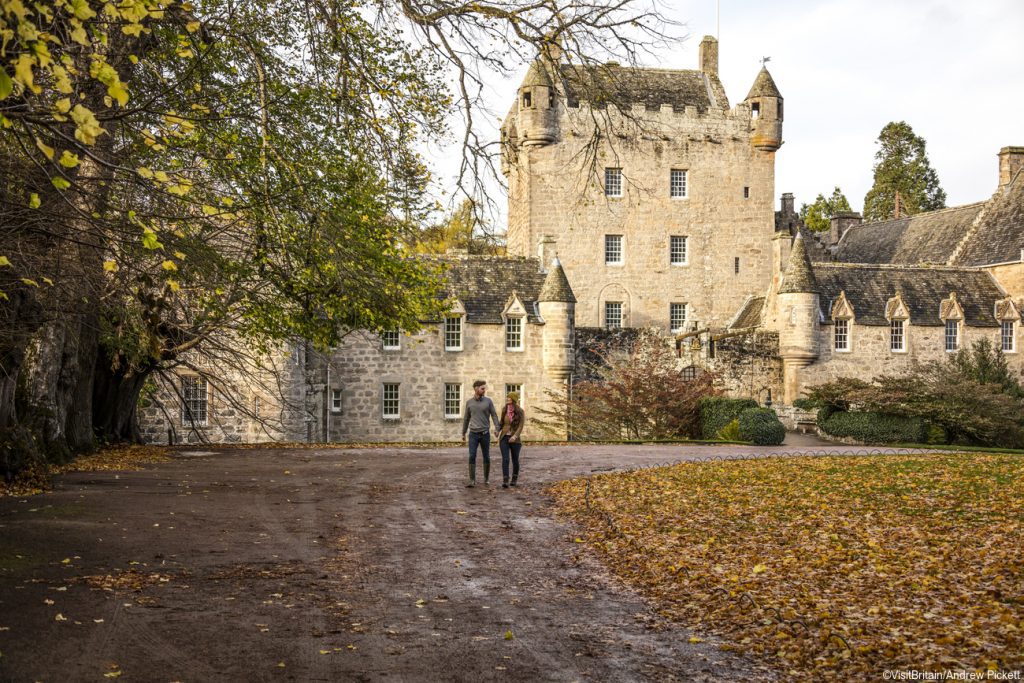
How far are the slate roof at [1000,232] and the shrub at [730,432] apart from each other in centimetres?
2129

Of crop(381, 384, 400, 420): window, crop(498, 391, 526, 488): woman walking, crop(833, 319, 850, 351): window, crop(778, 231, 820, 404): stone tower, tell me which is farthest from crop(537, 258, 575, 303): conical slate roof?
crop(498, 391, 526, 488): woman walking

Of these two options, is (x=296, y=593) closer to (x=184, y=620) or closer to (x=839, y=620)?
(x=184, y=620)

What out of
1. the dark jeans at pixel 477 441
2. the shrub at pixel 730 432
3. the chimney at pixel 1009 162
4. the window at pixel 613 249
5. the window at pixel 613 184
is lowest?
the shrub at pixel 730 432

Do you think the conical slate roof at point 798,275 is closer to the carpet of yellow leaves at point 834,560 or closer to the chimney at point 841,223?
the chimney at point 841,223

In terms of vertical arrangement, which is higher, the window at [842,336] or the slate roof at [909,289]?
the slate roof at [909,289]

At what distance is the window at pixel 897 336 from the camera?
145 feet

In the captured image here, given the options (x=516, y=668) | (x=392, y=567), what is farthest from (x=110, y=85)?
(x=392, y=567)

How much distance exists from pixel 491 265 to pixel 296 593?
3473 centimetres

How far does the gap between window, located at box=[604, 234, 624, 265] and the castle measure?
0.20 ft

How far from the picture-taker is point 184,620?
26.7 feet

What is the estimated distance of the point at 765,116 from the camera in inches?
1988

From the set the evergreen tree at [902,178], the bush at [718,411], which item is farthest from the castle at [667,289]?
the evergreen tree at [902,178]

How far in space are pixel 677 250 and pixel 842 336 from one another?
10.1m

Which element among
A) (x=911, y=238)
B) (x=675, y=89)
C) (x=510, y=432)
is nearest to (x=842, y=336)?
(x=911, y=238)
